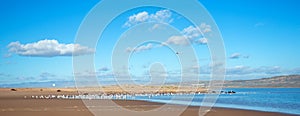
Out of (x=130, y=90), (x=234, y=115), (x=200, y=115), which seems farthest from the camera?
(x=130, y=90)

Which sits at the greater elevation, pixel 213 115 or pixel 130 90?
pixel 130 90

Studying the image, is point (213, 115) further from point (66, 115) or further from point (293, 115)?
point (66, 115)

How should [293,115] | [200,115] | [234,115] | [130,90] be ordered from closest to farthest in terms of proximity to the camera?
[200,115], [234,115], [293,115], [130,90]

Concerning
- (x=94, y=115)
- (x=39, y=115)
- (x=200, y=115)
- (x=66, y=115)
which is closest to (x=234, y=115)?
(x=200, y=115)

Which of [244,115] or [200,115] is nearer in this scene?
[200,115]

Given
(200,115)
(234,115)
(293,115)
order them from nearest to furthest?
(200,115) < (234,115) < (293,115)

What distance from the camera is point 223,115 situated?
2375 cm

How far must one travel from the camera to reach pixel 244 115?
24.6 meters

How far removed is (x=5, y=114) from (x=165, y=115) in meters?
9.51

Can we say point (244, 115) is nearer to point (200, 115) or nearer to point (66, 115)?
point (200, 115)

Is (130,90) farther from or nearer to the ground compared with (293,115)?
farther from the ground

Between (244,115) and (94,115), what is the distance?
915cm

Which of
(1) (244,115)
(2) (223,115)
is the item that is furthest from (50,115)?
(1) (244,115)

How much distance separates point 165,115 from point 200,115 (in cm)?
210
